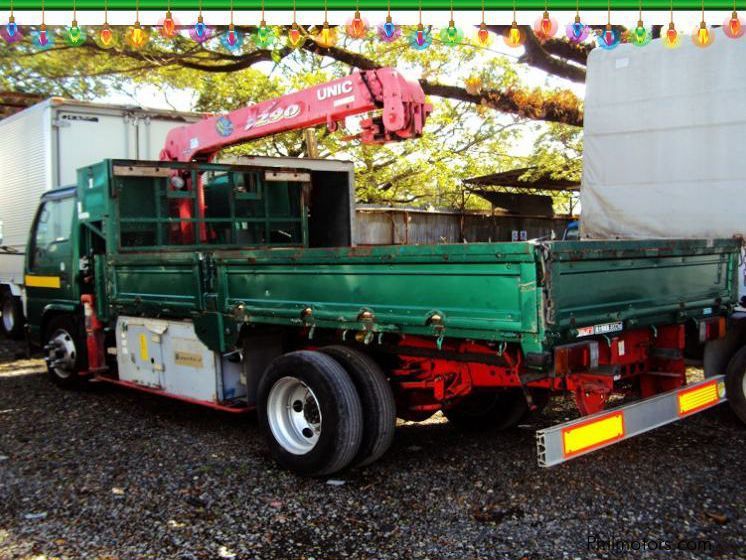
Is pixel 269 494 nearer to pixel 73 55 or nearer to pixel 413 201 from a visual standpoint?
pixel 73 55

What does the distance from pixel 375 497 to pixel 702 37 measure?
4851mm

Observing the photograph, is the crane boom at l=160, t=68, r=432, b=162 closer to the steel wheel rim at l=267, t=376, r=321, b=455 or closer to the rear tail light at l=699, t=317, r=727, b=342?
the steel wheel rim at l=267, t=376, r=321, b=455

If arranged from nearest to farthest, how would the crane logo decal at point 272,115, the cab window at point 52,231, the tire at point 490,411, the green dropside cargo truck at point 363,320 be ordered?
the green dropside cargo truck at point 363,320
the tire at point 490,411
the crane logo decal at point 272,115
the cab window at point 52,231

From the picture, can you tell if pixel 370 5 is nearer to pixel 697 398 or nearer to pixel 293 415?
pixel 293 415

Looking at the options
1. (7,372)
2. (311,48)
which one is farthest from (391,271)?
(311,48)

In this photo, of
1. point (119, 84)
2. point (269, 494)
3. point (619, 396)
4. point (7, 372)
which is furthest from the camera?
point (119, 84)

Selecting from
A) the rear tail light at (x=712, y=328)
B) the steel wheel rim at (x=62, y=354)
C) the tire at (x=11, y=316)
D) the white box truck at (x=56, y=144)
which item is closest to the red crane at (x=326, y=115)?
the steel wheel rim at (x=62, y=354)

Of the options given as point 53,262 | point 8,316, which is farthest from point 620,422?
point 8,316

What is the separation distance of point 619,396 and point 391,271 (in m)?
3.76

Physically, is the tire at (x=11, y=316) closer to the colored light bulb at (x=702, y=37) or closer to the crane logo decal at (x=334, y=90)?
the crane logo decal at (x=334, y=90)

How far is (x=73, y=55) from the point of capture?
1402 cm

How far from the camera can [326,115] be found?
6.00m

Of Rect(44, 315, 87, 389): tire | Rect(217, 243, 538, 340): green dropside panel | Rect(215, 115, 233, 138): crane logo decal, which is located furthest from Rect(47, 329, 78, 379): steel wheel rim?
Rect(217, 243, 538, 340): green dropside panel

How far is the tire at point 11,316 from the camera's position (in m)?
11.5
